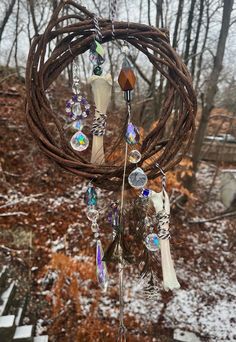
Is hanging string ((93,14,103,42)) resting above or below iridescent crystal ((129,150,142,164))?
above

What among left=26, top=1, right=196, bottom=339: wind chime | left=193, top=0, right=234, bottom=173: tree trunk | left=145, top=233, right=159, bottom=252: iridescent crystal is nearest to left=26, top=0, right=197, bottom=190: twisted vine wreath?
left=26, top=1, right=196, bottom=339: wind chime

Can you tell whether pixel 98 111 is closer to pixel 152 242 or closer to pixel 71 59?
pixel 71 59

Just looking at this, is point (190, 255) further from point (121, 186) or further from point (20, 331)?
point (121, 186)

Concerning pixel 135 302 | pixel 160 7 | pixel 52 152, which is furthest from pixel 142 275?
pixel 160 7

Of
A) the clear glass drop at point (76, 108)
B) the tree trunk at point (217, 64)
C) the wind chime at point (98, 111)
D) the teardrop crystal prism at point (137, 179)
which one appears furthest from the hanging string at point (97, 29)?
the tree trunk at point (217, 64)

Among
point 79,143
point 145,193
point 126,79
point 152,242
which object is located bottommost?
point 152,242

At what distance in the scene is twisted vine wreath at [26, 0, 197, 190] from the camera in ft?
1.93

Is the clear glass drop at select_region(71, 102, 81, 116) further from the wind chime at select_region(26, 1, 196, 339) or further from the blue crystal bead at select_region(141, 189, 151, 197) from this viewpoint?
the blue crystal bead at select_region(141, 189, 151, 197)

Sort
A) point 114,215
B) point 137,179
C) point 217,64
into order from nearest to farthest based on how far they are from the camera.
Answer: point 137,179 < point 114,215 < point 217,64

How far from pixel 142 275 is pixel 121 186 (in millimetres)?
235

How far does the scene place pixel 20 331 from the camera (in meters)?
2.11

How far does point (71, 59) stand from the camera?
62cm

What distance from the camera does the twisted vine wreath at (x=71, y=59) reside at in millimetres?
588

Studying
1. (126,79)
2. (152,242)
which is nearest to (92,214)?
(152,242)
